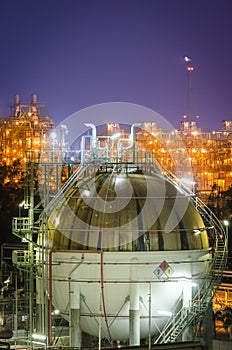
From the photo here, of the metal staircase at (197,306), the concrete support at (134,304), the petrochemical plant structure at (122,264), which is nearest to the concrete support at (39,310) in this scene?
Answer: the petrochemical plant structure at (122,264)

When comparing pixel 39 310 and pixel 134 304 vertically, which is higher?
pixel 134 304

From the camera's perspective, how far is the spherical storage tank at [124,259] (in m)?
25.8

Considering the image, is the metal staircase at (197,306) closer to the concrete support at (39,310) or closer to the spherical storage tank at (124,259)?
the spherical storage tank at (124,259)

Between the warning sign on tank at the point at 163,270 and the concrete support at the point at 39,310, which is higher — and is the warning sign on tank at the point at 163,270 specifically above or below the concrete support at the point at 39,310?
above

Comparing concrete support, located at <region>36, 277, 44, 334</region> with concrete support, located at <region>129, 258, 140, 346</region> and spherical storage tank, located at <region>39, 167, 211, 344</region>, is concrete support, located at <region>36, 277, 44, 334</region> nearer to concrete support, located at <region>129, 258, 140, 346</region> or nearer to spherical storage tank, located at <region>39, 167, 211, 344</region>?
spherical storage tank, located at <region>39, 167, 211, 344</region>

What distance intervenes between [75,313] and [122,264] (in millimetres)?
2740

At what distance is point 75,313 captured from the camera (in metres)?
26.2

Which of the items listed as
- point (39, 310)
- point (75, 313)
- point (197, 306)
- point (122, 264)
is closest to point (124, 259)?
point (122, 264)

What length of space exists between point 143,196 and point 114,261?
120 inches

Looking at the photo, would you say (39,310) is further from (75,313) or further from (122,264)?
(122,264)

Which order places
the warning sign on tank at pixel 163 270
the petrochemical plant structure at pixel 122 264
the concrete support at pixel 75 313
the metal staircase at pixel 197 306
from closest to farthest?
the petrochemical plant structure at pixel 122 264 < the warning sign on tank at pixel 163 270 < the concrete support at pixel 75 313 < the metal staircase at pixel 197 306

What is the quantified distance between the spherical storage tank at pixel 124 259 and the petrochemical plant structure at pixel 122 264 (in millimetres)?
39

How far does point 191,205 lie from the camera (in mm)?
28250

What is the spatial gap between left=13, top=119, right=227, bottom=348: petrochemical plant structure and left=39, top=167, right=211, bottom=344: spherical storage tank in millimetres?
39
